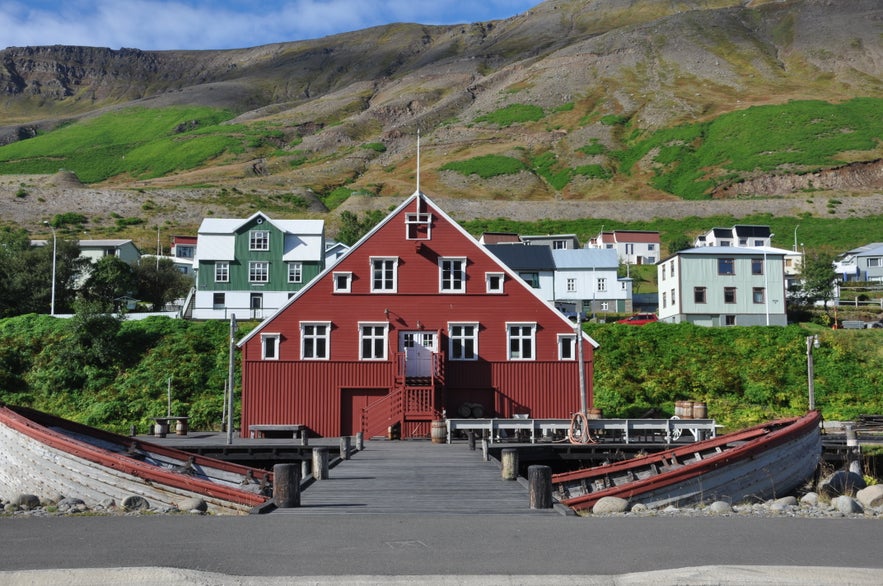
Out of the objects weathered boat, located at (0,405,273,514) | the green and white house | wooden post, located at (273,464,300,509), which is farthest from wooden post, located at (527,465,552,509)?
the green and white house

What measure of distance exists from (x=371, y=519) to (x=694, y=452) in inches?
497

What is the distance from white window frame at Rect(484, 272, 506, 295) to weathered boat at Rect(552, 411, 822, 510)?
1709 cm

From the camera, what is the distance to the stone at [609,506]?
18.8m

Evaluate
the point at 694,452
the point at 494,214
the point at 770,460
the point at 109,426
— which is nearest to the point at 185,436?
the point at 109,426

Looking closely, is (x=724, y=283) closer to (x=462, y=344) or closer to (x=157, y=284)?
(x=462, y=344)

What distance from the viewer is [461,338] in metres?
42.3

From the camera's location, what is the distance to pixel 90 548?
41.9 feet

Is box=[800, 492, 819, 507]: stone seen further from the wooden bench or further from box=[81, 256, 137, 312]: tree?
box=[81, 256, 137, 312]: tree

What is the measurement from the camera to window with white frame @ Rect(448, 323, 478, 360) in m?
42.2

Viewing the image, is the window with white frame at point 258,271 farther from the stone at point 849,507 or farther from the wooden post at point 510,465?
the stone at point 849,507

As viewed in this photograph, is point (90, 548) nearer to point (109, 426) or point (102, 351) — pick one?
point (109, 426)

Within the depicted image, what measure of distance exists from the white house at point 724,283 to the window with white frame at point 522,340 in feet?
92.8

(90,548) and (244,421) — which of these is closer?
(90,548)

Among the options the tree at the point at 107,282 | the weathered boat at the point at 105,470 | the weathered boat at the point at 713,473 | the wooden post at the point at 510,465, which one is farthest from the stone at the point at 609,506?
the tree at the point at 107,282
